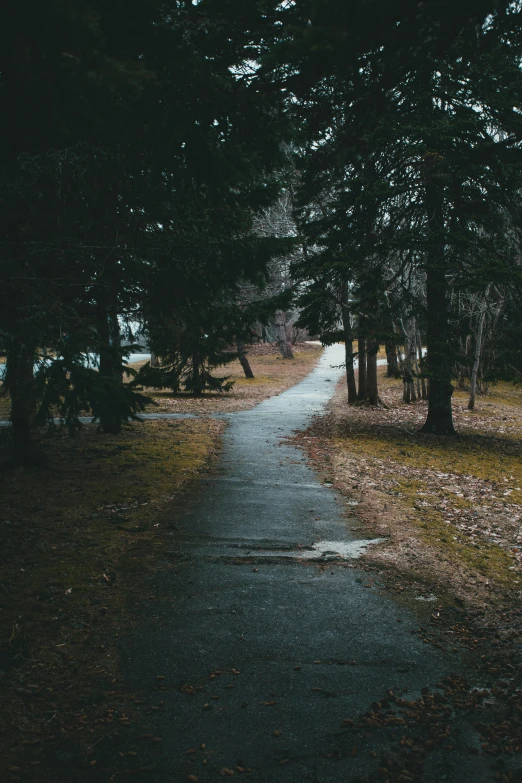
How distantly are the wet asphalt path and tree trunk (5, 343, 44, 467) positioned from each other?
2788mm

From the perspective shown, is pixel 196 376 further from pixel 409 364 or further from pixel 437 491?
pixel 437 491

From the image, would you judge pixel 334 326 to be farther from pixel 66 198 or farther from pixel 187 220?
pixel 66 198

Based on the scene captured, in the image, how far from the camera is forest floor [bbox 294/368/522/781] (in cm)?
446

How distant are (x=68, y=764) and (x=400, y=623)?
2828 millimetres

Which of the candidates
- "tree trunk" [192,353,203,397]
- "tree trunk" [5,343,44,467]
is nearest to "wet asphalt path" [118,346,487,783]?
"tree trunk" [5,343,44,467]

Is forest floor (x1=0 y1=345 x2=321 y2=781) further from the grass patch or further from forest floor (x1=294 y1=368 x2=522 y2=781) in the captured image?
forest floor (x1=294 y1=368 x2=522 y2=781)

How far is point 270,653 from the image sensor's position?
4578 millimetres

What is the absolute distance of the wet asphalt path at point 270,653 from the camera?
3416 millimetres

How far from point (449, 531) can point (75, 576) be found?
4635 mm

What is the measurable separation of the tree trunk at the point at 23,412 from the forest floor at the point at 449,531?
185 inches

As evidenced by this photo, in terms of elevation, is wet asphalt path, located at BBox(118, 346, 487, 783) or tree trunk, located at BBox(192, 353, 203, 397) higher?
tree trunk, located at BBox(192, 353, 203, 397)

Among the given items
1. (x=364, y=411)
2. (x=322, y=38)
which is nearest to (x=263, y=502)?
(x=322, y=38)

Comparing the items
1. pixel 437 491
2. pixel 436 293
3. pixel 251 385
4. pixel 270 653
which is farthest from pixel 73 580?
pixel 251 385

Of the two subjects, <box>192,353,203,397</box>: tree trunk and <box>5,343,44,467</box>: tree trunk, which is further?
<box>192,353,203,397</box>: tree trunk
